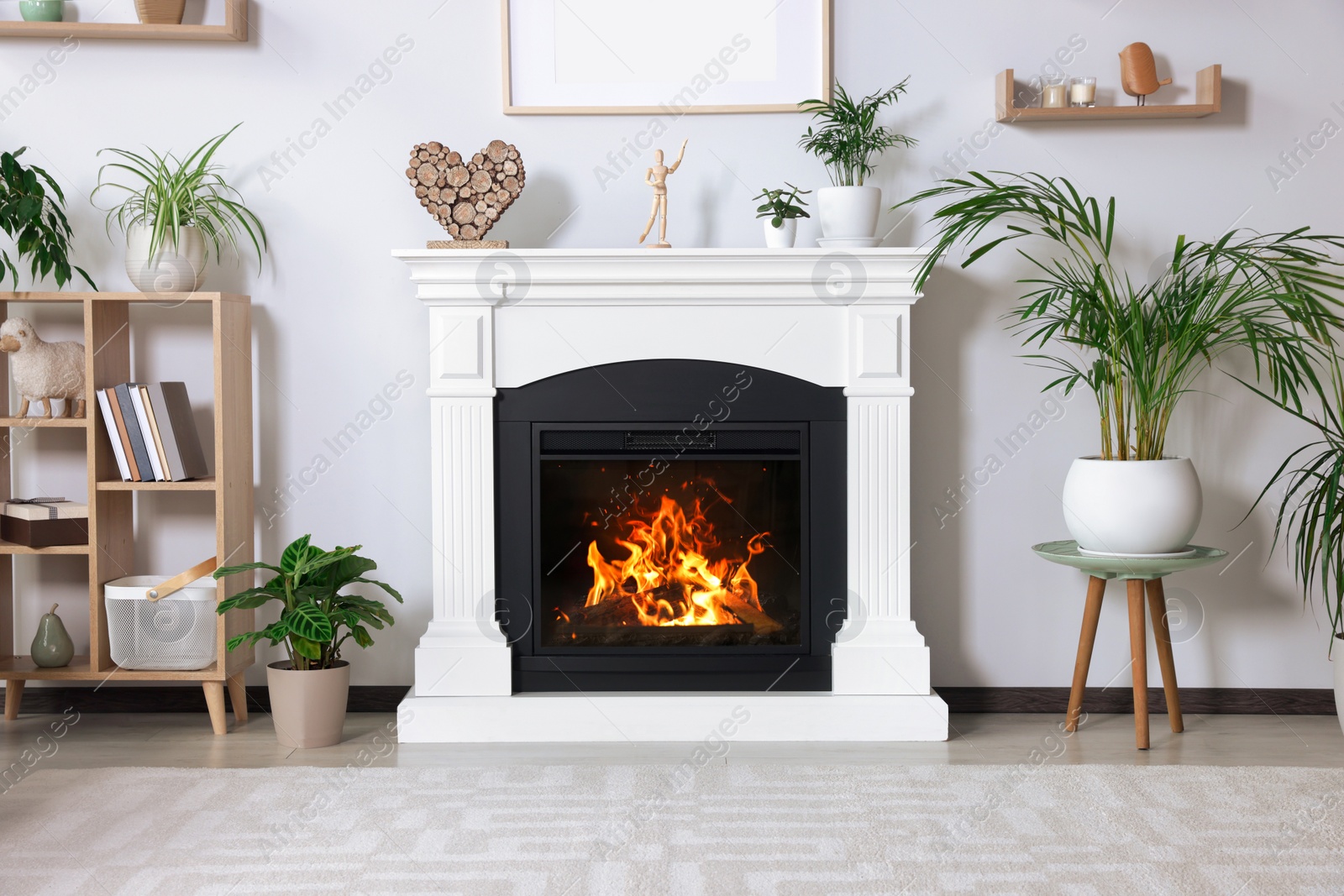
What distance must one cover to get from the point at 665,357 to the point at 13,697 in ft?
6.70

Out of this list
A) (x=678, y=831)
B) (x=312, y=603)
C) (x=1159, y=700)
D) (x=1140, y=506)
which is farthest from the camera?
(x=1159, y=700)

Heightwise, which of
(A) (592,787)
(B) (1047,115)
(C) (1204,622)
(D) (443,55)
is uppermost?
(D) (443,55)

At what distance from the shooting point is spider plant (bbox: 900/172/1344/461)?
2.61 m

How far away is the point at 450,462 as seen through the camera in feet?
9.19

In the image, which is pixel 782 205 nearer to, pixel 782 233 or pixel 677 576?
pixel 782 233

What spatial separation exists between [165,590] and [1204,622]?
290 centimetres

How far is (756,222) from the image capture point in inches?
117

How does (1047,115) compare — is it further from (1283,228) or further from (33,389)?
(33,389)

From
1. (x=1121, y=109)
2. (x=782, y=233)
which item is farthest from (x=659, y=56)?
(x=1121, y=109)

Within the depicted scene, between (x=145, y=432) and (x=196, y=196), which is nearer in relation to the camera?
(x=145, y=432)

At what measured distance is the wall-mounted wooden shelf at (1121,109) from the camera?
111 inches

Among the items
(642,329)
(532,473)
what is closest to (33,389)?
(532,473)

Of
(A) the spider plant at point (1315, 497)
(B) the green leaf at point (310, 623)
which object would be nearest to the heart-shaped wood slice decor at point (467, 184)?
(B) the green leaf at point (310, 623)

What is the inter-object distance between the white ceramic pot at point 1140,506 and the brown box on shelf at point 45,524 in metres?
2.65
